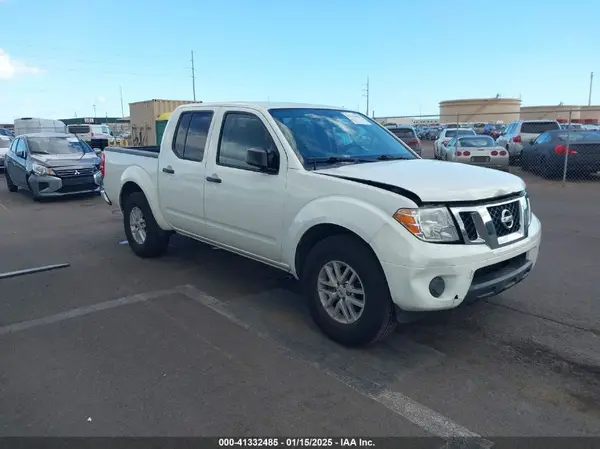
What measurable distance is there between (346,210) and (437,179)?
742mm

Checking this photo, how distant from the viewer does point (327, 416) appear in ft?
10.1

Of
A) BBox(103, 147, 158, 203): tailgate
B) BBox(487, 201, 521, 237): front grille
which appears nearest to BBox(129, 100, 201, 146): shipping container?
BBox(103, 147, 158, 203): tailgate

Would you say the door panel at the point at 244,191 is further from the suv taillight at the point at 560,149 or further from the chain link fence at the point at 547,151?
the suv taillight at the point at 560,149

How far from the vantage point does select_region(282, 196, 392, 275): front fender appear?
143 inches

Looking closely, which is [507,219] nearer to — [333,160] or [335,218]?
[335,218]

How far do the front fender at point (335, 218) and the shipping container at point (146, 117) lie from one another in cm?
2501

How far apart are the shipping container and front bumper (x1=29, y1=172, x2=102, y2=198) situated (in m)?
15.8

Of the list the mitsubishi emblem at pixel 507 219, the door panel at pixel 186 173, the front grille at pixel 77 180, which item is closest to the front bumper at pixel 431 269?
the mitsubishi emblem at pixel 507 219

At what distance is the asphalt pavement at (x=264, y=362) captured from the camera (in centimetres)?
304

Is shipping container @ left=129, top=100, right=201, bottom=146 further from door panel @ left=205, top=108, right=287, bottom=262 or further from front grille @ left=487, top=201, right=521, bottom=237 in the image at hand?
front grille @ left=487, top=201, right=521, bottom=237

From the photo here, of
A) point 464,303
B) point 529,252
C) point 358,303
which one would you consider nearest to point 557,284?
point 529,252

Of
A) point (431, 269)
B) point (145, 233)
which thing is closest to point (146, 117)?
point (145, 233)

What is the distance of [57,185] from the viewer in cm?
1203

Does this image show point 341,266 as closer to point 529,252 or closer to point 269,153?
point 269,153
